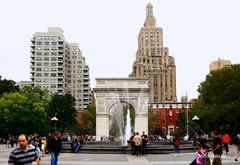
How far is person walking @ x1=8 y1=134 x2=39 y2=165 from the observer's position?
25.2ft

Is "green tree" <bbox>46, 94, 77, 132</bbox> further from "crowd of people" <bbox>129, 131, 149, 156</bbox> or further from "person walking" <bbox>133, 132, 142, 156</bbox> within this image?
"person walking" <bbox>133, 132, 142, 156</bbox>

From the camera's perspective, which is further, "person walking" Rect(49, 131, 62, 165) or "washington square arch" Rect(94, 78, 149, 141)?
"washington square arch" Rect(94, 78, 149, 141)

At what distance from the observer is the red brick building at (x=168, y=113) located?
131 m

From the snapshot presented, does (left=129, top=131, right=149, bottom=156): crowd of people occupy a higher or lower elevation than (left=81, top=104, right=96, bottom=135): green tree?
lower

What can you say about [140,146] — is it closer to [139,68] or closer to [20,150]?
[20,150]

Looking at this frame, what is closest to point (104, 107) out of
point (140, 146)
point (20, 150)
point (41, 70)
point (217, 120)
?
point (217, 120)

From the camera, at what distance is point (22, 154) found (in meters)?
7.78

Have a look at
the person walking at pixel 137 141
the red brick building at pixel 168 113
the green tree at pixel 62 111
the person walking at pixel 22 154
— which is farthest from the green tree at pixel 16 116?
the red brick building at pixel 168 113

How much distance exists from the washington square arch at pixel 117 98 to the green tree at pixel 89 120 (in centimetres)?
4108

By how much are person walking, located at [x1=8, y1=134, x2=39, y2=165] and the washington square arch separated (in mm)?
59051

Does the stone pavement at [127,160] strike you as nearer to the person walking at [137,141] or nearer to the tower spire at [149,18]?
the person walking at [137,141]

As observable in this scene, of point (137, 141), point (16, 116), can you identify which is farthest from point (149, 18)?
point (137, 141)

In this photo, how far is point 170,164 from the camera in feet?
68.7

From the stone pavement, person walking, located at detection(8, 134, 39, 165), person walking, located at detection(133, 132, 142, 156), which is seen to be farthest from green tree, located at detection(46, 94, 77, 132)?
person walking, located at detection(8, 134, 39, 165)
